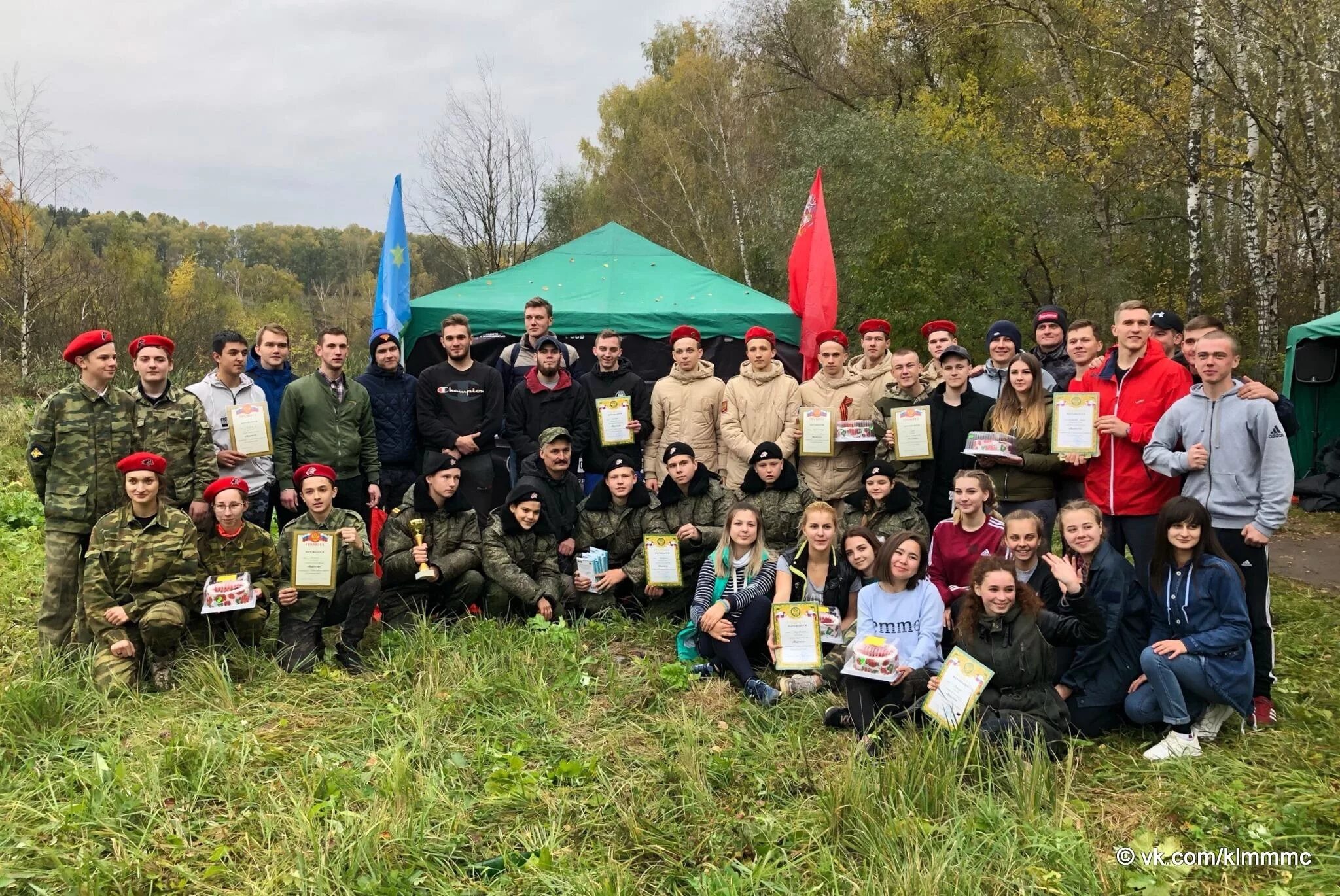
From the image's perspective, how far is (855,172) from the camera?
16.5 meters

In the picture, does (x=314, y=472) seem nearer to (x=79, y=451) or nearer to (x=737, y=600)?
(x=79, y=451)

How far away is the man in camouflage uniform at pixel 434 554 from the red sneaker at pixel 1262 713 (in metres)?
4.22

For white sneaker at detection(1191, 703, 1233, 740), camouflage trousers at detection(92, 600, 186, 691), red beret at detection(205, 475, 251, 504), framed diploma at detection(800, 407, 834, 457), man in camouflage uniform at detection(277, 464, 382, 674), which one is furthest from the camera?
framed diploma at detection(800, 407, 834, 457)

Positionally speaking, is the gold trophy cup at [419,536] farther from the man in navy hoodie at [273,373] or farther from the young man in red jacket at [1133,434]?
the young man in red jacket at [1133,434]

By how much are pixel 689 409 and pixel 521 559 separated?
1.59m

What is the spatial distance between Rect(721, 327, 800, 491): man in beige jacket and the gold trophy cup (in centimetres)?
204

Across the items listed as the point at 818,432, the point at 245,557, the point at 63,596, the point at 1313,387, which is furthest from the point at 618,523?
the point at 1313,387

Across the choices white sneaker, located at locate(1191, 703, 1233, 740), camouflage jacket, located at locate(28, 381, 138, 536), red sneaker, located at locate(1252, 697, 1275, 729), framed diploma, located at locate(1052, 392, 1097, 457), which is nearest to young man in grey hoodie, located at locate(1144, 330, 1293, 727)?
red sneaker, located at locate(1252, 697, 1275, 729)

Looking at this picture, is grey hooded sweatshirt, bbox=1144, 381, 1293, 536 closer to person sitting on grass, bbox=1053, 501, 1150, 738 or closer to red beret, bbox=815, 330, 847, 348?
person sitting on grass, bbox=1053, 501, 1150, 738

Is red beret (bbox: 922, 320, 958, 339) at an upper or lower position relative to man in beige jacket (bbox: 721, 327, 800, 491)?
upper

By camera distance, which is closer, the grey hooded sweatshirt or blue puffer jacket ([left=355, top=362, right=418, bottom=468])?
the grey hooded sweatshirt

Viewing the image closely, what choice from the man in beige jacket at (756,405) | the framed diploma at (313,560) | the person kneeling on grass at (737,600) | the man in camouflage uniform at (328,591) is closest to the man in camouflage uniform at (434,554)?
the man in camouflage uniform at (328,591)

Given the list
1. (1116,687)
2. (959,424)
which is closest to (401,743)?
(1116,687)

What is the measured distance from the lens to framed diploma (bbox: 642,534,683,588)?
18.0ft
